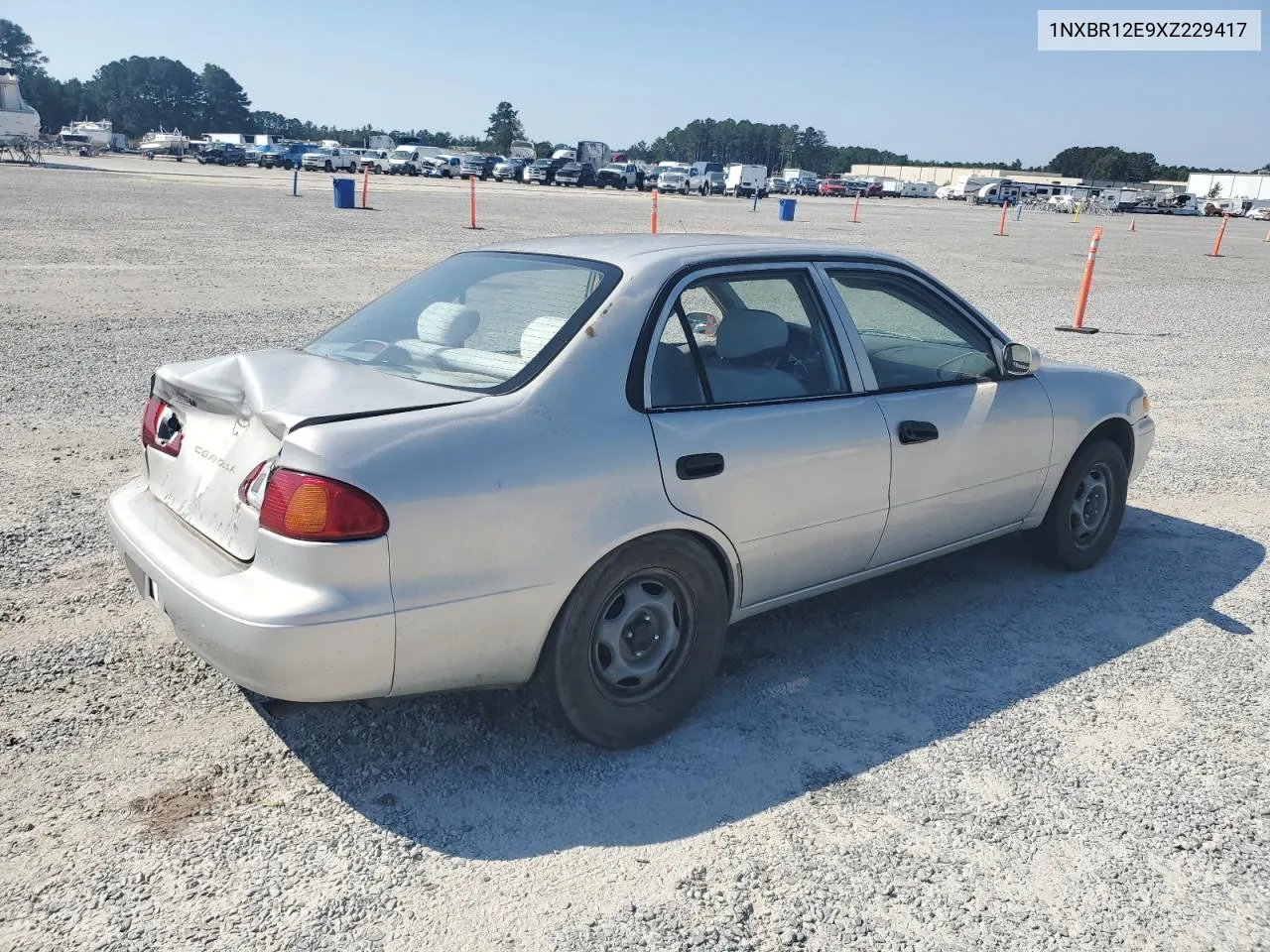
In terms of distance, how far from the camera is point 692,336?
348 cm

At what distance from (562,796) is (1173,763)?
2023mm

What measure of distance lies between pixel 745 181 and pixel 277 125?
159m

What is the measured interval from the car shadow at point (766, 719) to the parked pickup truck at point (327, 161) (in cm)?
5983

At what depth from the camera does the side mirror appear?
4.37 meters

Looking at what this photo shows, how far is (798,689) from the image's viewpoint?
3.78 metres

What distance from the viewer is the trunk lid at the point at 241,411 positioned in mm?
2850

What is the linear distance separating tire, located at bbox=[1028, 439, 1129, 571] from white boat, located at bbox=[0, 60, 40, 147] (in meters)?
55.0

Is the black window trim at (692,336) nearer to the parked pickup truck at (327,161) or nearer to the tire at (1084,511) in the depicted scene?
the tire at (1084,511)

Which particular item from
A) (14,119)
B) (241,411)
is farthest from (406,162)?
(241,411)

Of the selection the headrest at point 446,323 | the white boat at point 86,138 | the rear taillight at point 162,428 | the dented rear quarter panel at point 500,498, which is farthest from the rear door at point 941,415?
the white boat at point 86,138

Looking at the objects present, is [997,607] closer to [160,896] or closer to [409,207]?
[160,896]

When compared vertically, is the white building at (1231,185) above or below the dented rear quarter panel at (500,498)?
above

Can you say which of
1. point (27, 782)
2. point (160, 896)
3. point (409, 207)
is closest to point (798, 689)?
point (160, 896)

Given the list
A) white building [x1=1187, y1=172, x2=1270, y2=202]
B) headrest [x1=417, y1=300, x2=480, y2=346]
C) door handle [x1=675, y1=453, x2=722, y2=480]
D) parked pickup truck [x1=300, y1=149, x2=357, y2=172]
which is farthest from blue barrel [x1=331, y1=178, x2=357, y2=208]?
white building [x1=1187, y1=172, x2=1270, y2=202]
